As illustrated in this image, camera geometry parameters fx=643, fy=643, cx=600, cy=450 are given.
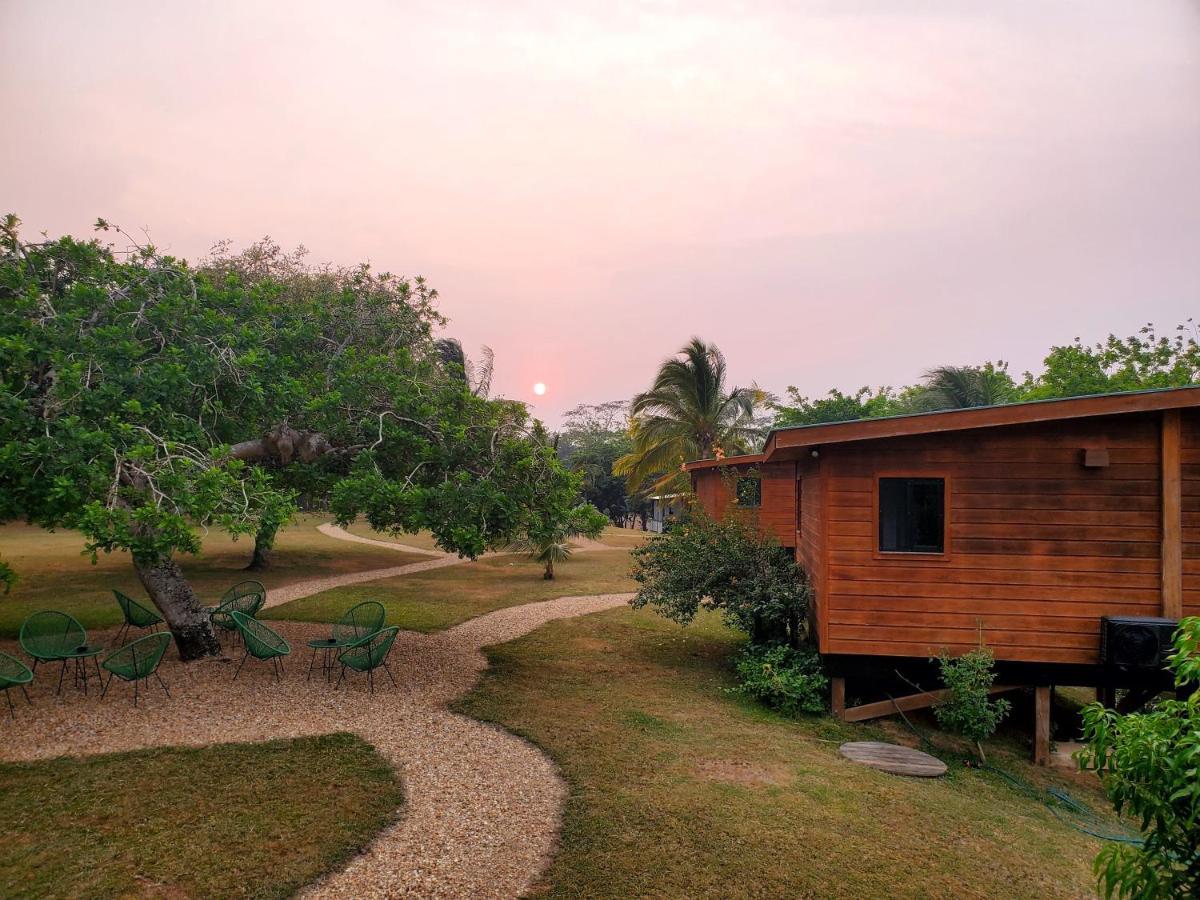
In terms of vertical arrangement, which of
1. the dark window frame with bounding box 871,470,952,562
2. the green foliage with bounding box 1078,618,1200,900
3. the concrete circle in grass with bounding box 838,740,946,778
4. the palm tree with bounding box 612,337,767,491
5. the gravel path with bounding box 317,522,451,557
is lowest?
the concrete circle in grass with bounding box 838,740,946,778

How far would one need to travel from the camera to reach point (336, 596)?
16.9 m

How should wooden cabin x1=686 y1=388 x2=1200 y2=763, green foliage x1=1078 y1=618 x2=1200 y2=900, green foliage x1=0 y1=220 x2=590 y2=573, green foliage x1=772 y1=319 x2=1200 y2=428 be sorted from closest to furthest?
green foliage x1=1078 y1=618 x2=1200 y2=900, green foliage x1=0 y1=220 x2=590 y2=573, wooden cabin x1=686 y1=388 x2=1200 y2=763, green foliage x1=772 y1=319 x2=1200 y2=428

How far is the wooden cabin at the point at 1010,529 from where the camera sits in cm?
881

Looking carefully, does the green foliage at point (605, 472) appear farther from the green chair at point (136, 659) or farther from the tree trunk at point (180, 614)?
the green chair at point (136, 659)

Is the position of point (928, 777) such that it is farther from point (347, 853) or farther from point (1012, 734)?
point (347, 853)

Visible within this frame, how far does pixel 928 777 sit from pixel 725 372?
20.8 m

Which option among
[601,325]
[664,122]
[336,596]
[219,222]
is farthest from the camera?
[601,325]

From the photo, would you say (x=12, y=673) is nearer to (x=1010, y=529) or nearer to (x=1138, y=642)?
(x=1010, y=529)

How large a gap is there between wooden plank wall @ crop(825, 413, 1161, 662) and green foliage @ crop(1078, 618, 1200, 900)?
6664 millimetres

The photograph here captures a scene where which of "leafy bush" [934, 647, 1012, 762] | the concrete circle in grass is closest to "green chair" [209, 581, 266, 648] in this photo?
the concrete circle in grass

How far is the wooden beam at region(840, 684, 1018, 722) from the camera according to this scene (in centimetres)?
976

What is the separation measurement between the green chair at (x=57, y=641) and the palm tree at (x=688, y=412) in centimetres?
2052

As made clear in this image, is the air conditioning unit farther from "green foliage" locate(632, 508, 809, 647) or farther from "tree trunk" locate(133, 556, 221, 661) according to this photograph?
"tree trunk" locate(133, 556, 221, 661)

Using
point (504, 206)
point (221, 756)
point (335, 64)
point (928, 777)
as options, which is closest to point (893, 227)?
point (504, 206)
